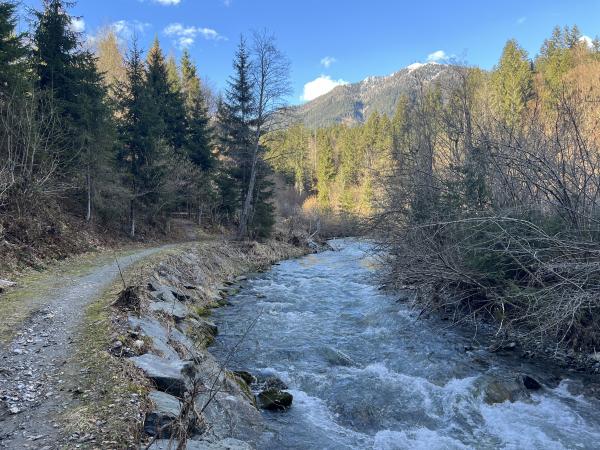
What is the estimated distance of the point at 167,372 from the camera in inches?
229

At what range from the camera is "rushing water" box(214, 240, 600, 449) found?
625 cm

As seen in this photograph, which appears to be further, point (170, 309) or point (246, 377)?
point (170, 309)

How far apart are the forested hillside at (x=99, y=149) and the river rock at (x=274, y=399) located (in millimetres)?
8976

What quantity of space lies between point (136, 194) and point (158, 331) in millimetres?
16725

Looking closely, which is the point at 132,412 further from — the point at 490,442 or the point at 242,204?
the point at 242,204

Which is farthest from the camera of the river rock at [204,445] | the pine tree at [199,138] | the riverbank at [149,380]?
the pine tree at [199,138]

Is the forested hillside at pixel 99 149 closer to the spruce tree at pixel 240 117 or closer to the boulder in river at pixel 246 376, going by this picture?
the spruce tree at pixel 240 117

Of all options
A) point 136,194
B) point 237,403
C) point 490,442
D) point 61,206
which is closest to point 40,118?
point 61,206

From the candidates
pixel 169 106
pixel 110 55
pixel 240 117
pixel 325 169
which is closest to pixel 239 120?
pixel 240 117

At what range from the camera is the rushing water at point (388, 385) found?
6254 mm

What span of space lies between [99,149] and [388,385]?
17.3 metres

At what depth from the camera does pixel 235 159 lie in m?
26.7

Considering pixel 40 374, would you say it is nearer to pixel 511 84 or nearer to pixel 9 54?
pixel 9 54

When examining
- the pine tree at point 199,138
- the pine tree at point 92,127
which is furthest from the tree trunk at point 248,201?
the pine tree at point 92,127
